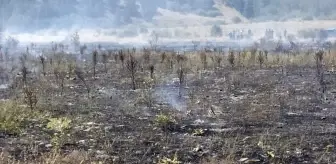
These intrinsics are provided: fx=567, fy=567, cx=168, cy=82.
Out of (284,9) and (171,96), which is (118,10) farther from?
(171,96)

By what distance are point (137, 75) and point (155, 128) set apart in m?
10.1

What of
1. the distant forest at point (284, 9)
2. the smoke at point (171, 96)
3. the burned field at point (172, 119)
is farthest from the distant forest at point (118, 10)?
the smoke at point (171, 96)

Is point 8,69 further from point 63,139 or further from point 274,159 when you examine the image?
point 274,159

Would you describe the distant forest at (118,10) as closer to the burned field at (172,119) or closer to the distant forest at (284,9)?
the distant forest at (284,9)

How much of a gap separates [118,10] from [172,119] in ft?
259

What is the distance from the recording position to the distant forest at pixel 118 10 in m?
75.9

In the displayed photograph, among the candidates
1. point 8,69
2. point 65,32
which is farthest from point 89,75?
point 65,32

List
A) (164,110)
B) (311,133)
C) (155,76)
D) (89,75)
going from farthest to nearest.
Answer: (89,75)
(155,76)
(164,110)
(311,133)

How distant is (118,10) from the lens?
8919 centimetres

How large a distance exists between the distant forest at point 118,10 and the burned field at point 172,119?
57.5 meters

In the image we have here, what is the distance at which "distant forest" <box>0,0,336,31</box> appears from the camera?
75938 millimetres

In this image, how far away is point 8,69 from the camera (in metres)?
25.1

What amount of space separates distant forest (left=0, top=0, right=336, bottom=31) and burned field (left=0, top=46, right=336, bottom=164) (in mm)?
57502

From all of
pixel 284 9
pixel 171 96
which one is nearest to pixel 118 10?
pixel 284 9
